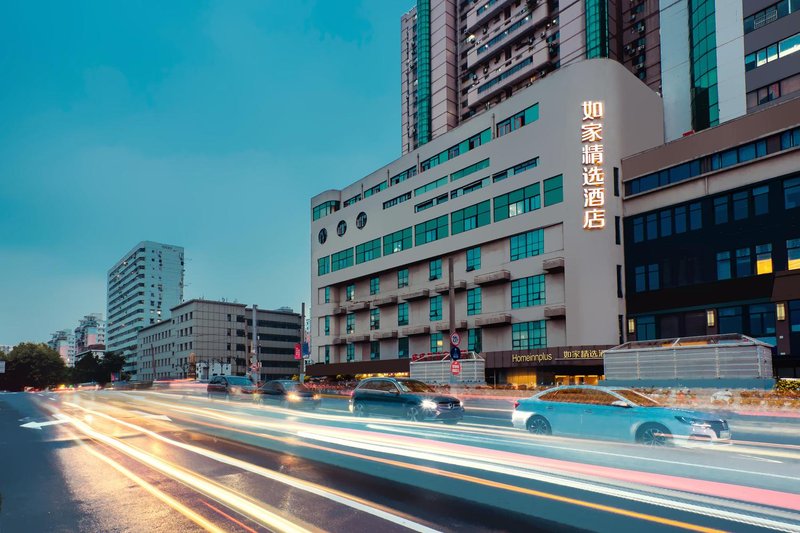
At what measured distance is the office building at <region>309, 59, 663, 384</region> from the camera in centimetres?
4781

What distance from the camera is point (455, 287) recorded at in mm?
58812

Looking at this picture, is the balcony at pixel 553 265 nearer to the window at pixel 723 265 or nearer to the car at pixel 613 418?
the window at pixel 723 265

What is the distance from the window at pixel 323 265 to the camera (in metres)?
79.8

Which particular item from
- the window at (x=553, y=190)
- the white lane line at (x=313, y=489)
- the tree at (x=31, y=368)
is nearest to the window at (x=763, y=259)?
the window at (x=553, y=190)

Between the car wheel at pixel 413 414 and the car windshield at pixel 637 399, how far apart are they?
290 inches

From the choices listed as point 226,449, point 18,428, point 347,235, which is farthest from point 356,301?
point 226,449

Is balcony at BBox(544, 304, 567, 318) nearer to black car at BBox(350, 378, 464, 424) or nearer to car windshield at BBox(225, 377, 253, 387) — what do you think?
car windshield at BBox(225, 377, 253, 387)

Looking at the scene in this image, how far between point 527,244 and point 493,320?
7193 millimetres

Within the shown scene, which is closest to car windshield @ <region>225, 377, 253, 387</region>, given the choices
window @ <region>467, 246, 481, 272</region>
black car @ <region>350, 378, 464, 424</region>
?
black car @ <region>350, 378, 464, 424</region>

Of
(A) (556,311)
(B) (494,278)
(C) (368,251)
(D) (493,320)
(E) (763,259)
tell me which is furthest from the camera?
(C) (368,251)

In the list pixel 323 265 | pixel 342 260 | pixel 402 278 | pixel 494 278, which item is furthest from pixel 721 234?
pixel 323 265

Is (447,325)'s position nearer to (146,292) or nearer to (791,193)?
(791,193)

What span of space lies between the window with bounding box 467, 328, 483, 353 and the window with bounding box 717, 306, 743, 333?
806 inches

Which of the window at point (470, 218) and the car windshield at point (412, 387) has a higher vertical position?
the window at point (470, 218)
